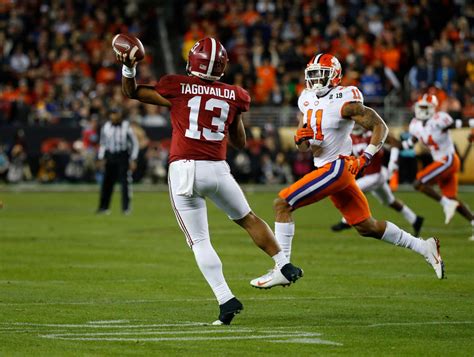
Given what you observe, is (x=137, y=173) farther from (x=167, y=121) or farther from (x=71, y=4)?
(x=71, y=4)

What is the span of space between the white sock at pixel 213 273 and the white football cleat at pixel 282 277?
517mm

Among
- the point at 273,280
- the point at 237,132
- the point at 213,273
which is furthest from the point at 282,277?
the point at 237,132

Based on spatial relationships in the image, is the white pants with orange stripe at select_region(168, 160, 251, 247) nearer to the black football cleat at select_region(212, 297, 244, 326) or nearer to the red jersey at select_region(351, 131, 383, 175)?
the black football cleat at select_region(212, 297, 244, 326)

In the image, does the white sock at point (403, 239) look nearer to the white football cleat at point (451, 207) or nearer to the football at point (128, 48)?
the football at point (128, 48)

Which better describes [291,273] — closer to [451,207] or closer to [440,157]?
[451,207]

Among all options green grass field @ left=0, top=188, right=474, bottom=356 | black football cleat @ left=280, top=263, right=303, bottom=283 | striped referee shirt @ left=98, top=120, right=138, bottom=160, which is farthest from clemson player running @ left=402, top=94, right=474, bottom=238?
black football cleat @ left=280, top=263, right=303, bottom=283

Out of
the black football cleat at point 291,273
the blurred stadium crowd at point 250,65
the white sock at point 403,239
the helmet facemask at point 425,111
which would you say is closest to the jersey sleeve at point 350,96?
the white sock at point 403,239

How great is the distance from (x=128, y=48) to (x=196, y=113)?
0.66 metres

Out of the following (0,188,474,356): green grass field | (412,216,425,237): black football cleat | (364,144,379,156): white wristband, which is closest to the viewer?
(0,188,474,356): green grass field

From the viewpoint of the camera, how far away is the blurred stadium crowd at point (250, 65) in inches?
1096

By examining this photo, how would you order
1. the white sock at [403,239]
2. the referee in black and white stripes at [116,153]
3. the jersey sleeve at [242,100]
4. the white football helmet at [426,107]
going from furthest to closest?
the referee in black and white stripes at [116,153] → the white football helmet at [426,107] → the white sock at [403,239] → the jersey sleeve at [242,100]

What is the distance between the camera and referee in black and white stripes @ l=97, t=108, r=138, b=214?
2119 centimetres

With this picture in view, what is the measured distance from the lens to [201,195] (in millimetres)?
8703

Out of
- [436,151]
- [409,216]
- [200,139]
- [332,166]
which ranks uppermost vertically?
[200,139]
